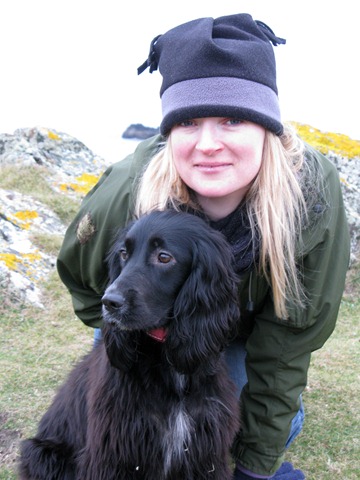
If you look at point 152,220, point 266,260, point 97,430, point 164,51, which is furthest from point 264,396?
point 164,51

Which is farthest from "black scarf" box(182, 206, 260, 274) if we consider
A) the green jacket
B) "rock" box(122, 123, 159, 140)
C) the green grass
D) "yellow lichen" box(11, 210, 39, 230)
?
"rock" box(122, 123, 159, 140)

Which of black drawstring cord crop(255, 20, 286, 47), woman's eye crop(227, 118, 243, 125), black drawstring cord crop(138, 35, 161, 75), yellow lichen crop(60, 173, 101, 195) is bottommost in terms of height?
yellow lichen crop(60, 173, 101, 195)

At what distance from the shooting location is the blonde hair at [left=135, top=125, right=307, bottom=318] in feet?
8.39

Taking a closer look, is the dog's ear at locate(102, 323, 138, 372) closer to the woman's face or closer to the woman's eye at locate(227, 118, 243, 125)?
the woman's face

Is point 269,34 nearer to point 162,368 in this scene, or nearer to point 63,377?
point 162,368

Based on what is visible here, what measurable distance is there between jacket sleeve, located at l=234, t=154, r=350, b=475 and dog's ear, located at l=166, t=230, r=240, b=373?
0.54m

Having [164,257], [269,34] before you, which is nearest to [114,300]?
[164,257]

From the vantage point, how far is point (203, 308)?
2.23 metres

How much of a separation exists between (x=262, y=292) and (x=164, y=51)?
1194 millimetres

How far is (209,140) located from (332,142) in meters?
4.54

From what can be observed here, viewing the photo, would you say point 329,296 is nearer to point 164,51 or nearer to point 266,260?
point 266,260

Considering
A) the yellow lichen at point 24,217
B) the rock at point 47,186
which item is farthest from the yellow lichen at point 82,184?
the yellow lichen at point 24,217

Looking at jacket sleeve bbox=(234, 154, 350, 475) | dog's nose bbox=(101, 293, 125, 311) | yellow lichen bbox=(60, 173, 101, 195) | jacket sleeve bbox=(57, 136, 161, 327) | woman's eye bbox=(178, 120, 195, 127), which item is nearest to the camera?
dog's nose bbox=(101, 293, 125, 311)

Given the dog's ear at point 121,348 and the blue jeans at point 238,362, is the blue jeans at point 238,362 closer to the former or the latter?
the blue jeans at point 238,362
